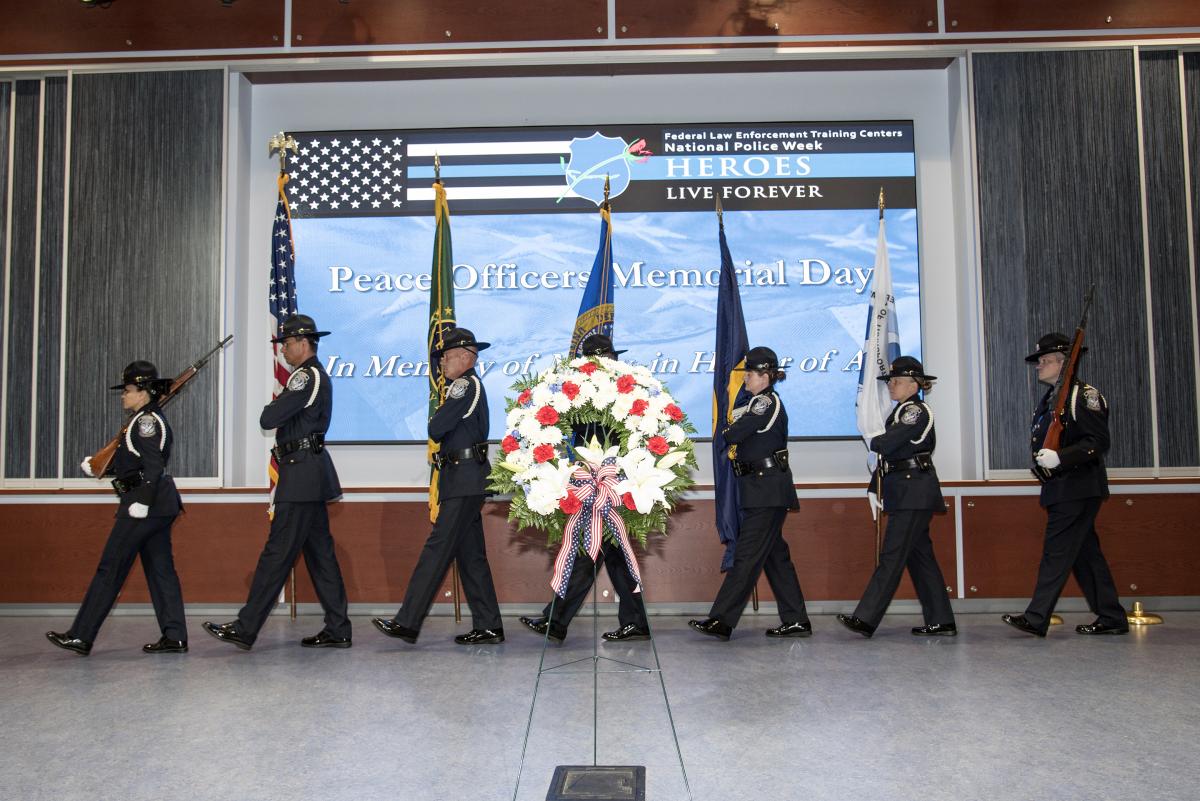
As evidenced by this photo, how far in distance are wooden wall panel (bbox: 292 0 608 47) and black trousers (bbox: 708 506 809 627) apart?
158 inches

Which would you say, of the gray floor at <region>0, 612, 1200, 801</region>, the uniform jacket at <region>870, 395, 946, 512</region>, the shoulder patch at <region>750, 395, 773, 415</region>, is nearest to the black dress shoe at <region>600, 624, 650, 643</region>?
the gray floor at <region>0, 612, 1200, 801</region>

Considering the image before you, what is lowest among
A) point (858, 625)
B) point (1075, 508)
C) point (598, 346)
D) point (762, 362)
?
point (858, 625)

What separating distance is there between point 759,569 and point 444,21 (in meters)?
4.81

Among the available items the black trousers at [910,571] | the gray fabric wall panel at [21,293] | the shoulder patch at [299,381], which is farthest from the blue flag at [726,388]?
the gray fabric wall panel at [21,293]

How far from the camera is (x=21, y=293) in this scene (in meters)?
7.20

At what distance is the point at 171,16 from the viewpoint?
7.34 metres

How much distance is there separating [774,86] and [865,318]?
2019 millimetres

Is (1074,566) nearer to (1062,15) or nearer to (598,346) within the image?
(598,346)

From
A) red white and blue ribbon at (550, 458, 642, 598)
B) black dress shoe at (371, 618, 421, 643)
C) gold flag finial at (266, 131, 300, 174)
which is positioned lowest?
black dress shoe at (371, 618, 421, 643)

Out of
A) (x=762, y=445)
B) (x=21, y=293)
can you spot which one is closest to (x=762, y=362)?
(x=762, y=445)

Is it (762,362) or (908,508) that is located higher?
(762,362)

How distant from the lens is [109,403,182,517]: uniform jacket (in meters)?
5.29

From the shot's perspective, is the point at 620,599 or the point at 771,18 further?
the point at 771,18

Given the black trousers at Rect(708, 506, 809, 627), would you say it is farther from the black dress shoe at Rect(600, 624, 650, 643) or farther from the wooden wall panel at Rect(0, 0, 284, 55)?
the wooden wall panel at Rect(0, 0, 284, 55)
